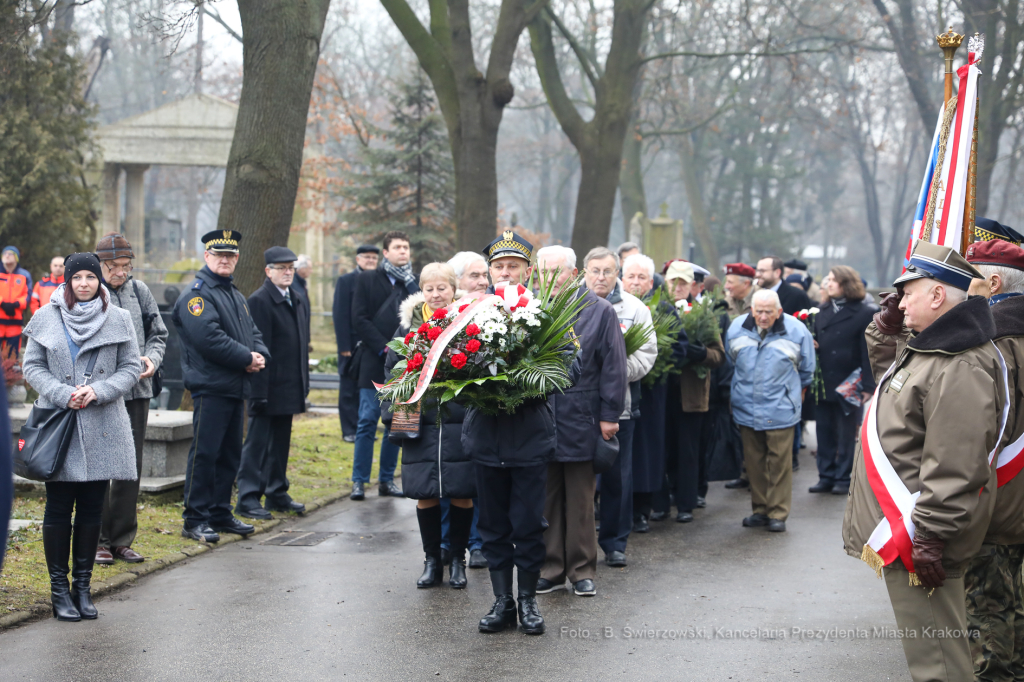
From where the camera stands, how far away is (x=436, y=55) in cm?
1455

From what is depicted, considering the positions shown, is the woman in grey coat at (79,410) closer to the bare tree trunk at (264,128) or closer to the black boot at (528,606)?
the black boot at (528,606)

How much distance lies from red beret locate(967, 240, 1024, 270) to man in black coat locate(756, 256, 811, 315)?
216 inches

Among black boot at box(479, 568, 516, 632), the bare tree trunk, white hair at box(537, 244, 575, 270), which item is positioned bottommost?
black boot at box(479, 568, 516, 632)

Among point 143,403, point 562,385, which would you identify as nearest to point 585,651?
point 562,385

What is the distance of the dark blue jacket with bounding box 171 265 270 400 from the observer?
7766 mm

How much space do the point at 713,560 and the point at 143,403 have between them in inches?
172

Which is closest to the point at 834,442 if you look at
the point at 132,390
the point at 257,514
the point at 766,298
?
the point at 766,298

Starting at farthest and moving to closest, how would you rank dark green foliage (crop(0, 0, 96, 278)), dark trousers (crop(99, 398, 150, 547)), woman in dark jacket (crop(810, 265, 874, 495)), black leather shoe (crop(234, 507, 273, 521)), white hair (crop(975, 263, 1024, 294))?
dark green foliage (crop(0, 0, 96, 278)) < woman in dark jacket (crop(810, 265, 874, 495)) < black leather shoe (crop(234, 507, 273, 521)) < dark trousers (crop(99, 398, 150, 547)) < white hair (crop(975, 263, 1024, 294))

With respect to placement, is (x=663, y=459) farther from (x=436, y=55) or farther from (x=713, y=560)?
(x=436, y=55)

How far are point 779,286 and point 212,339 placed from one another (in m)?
6.72

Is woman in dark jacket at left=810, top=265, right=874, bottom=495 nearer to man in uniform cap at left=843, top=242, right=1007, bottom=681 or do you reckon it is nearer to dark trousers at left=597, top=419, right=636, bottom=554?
dark trousers at left=597, top=419, right=636, bottom=554

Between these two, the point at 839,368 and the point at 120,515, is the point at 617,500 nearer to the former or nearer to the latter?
the point at 120,515

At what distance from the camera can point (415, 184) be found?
2242 cm

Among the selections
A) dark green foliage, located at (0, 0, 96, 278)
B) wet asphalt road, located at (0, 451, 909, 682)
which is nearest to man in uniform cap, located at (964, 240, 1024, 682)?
wet asphalt road, located at (0, 451, 909, 682)
